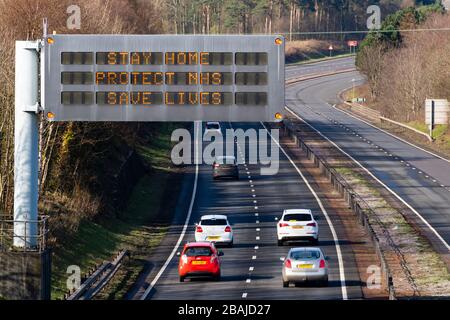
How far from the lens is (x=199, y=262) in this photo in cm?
4041

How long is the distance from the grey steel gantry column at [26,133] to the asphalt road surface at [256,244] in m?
4.74

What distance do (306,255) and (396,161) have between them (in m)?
51.2

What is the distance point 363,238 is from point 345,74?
130462mm

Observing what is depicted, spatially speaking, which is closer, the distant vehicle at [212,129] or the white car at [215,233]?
the white car at [215,233]

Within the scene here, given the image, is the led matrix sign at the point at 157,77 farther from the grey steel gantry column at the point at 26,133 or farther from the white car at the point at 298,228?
the white car at the point at 298,228

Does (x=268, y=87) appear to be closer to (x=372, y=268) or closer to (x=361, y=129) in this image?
(x=372, y=268)

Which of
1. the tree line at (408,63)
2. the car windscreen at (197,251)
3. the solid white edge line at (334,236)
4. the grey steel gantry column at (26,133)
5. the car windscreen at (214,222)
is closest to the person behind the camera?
the grey steel gantry column at (26,133)

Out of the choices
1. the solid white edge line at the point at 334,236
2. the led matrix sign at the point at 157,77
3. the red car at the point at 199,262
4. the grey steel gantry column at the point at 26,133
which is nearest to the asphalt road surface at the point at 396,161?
the solid white edge line at the point at 334,236

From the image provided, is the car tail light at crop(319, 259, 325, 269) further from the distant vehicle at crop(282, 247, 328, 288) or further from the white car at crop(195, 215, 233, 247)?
the white car at crop(195, 215, 233, 247)

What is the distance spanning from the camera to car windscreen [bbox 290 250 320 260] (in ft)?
125

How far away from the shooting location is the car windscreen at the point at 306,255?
3806 cm

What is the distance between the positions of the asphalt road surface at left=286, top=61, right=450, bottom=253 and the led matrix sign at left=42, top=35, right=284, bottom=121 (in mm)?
16740

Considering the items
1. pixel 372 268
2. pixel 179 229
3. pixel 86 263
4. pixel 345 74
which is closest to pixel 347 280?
pixel 372 268

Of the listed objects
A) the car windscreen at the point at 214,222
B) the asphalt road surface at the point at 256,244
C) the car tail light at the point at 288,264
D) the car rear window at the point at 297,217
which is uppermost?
the car tail light at the point at 288,264
